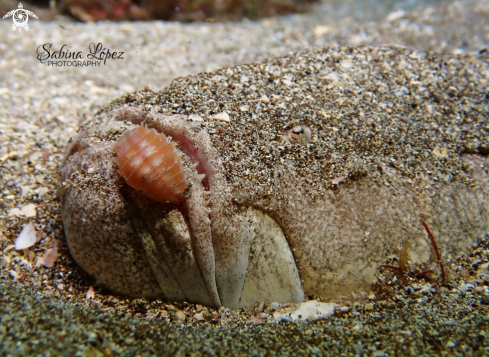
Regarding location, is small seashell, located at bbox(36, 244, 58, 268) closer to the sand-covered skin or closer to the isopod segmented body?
the sand-covered skin

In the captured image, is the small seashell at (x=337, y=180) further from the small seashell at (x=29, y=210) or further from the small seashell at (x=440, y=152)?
the small seashell at (x=29, y=210)

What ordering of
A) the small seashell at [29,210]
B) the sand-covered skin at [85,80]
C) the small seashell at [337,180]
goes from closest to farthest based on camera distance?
1. the small seashell at [337,180]
2. the sand-covered skin at [85,80]
3. the small seashell at [29,210]

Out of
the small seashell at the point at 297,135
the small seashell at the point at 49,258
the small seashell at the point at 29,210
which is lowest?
the small seashell at the point at 49,258

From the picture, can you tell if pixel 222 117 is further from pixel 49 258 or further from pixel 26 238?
pixel 26 238

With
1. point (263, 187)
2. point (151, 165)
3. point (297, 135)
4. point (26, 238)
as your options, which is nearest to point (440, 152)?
point (297, 135)

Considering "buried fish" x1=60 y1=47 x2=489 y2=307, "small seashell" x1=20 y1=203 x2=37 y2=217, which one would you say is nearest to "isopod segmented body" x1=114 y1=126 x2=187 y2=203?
"buried fish" x1=60 y1=47 x2=489 y2=307

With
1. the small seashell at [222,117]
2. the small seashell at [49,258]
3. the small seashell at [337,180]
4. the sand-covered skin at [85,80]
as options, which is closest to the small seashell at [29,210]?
the sand-covered skin at [85,80]
